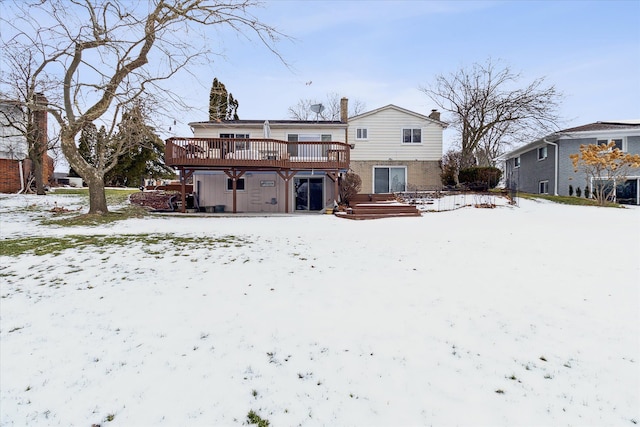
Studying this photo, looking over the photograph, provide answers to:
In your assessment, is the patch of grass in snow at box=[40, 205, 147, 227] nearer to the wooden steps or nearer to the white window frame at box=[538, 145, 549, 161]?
the wooden steps

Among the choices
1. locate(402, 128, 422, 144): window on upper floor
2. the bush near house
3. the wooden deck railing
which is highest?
locate(402, 128, 422, 144): window on upper floor

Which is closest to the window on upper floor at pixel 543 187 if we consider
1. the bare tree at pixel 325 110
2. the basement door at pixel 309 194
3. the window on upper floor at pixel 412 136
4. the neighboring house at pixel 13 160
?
the window on upper floor at pixel 412 136

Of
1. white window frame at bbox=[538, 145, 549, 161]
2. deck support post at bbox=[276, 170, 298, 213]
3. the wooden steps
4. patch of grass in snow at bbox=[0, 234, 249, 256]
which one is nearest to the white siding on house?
deck support post at bbox=[276, 170, 298, 213]

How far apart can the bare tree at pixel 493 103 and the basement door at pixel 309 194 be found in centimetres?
1189

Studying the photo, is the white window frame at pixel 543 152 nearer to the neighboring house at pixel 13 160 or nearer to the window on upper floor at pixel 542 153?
the window on upper floor at pixel 542 153

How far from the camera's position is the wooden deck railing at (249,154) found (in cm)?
1562

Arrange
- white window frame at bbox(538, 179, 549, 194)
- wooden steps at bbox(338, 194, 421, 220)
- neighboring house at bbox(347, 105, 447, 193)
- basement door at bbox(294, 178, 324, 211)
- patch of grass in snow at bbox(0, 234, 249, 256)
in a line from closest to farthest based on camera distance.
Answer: patch of grass in snow at bbox(0, 234, 249, 256), wooden steps at bbox(338, 194, 421, 220), basement door at bbox(294, 178, 324, 211), neighboring house at bbox(347, 105, 447, 193), white window frame at bbox(538, 179, 549, 194)

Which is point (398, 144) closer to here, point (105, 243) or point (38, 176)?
point (105, 243)

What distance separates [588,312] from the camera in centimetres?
414

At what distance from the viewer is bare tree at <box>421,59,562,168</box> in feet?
74.2

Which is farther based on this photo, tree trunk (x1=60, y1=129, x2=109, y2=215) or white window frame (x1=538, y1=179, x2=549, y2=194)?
white window frame (x1=538, y1=179, x2=549, y2=194)

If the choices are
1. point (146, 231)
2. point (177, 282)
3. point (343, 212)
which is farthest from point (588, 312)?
point (343, 212)

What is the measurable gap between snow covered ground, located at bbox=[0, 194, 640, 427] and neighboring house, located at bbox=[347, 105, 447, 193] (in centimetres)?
1546

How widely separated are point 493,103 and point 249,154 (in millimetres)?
18811
